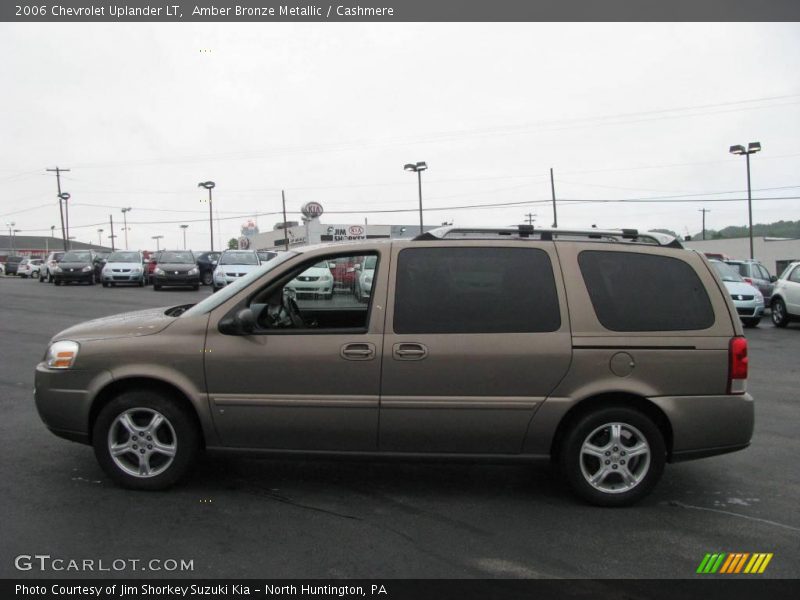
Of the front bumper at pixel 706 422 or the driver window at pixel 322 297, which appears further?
the driver window at pixel 322 297

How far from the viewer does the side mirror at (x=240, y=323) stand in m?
4.07

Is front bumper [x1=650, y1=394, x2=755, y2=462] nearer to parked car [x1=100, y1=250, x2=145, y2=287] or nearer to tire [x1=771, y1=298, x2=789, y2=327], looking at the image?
tire [x1=771, y1=298, x2=789, y2=327]

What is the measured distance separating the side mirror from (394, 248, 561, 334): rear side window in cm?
96

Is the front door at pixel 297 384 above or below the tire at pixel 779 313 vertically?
above

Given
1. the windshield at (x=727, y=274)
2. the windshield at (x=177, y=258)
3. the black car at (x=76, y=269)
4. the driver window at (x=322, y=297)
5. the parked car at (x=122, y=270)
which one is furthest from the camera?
the black car at (x=76, y=269)

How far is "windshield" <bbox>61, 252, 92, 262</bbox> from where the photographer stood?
27516mm

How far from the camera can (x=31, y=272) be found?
4550 centimetres

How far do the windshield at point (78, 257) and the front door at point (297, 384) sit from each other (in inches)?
1050

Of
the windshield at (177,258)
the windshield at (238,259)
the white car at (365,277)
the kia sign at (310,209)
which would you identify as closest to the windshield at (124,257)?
the windshield at (177,258)

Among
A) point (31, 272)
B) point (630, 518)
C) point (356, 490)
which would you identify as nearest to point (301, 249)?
point (356, 490)

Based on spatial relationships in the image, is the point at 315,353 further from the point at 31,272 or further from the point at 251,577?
the point at 31,272

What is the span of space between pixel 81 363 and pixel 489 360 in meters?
2.77

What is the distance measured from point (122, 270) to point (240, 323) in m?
A: 23.9

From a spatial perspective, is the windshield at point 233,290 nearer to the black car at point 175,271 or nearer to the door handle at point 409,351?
the door handle at point 409,351
